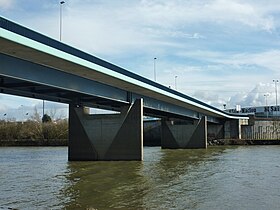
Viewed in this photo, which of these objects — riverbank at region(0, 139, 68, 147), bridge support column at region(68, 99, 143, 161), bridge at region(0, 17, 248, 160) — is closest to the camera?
bridge at region(0, 17, 248, 160)

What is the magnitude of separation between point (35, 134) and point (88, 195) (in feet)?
314

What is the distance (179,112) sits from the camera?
73.1 meters

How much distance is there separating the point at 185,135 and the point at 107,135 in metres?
44.3

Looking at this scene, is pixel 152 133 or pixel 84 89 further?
pixel 152 133

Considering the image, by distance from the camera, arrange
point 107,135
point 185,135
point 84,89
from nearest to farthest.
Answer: point 84,89 < point 107,135 < point 185,135

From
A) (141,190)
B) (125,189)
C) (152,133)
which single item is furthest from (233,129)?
(141,190)

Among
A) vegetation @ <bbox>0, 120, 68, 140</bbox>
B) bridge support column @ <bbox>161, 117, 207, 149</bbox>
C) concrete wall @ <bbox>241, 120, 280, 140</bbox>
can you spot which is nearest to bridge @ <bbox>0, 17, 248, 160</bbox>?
bridge support column @ <bbox>161, 117, 207, 149</bbox>

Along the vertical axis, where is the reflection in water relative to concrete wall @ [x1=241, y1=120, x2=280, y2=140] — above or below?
below

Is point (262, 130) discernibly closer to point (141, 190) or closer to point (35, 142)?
point (35, 142)

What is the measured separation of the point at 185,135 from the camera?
89625 millimetres

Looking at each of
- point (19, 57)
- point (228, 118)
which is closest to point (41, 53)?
point (19, 57)

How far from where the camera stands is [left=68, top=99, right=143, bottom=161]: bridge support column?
153 feet

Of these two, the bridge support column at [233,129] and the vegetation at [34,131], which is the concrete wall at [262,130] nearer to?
the bridge support column at [233,129]

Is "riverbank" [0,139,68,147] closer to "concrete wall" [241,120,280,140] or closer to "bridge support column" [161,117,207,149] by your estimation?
"bridge support column" [161,117,207,149]
